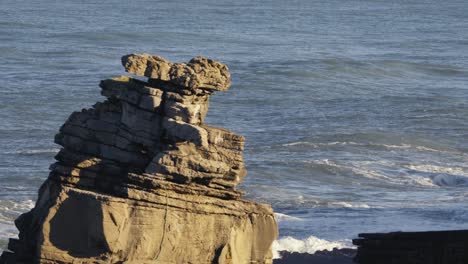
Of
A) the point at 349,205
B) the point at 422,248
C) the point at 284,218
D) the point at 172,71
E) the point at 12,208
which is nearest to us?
the point at 172,71

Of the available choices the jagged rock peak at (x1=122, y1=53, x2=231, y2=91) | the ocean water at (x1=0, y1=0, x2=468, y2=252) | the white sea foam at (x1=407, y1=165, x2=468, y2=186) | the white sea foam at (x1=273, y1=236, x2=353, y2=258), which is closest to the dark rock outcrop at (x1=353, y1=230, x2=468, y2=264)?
the white sea foam at (x1=273, y1=236, x2=353, y2=258)

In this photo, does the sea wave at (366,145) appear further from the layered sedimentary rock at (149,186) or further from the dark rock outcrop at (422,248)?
the layered sedimentary rock at (149,186)

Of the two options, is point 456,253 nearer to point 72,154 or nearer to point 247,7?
point 72,154

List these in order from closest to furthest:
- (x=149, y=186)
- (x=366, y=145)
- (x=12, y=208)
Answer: (x=149, y=186) < (x=12, y=208) < (x=366, y=145)

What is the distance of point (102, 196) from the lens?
20.0 m

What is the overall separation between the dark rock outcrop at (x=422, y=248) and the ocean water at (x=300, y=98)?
20.8ft

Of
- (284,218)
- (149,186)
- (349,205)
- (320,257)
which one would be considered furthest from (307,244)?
(149,186)

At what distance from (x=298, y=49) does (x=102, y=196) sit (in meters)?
69.8

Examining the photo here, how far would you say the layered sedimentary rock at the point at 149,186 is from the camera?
20.2 meters

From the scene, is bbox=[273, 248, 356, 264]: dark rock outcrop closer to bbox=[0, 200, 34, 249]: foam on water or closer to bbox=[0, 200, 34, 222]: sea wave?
bbox=[0, 200, 34, 249]: foam on water

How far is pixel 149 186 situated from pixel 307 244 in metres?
14.4

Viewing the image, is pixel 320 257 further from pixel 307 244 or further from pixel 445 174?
pixel 445 174

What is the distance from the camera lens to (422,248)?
88.2ft

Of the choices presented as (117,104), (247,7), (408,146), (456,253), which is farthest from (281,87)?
(247,7)
